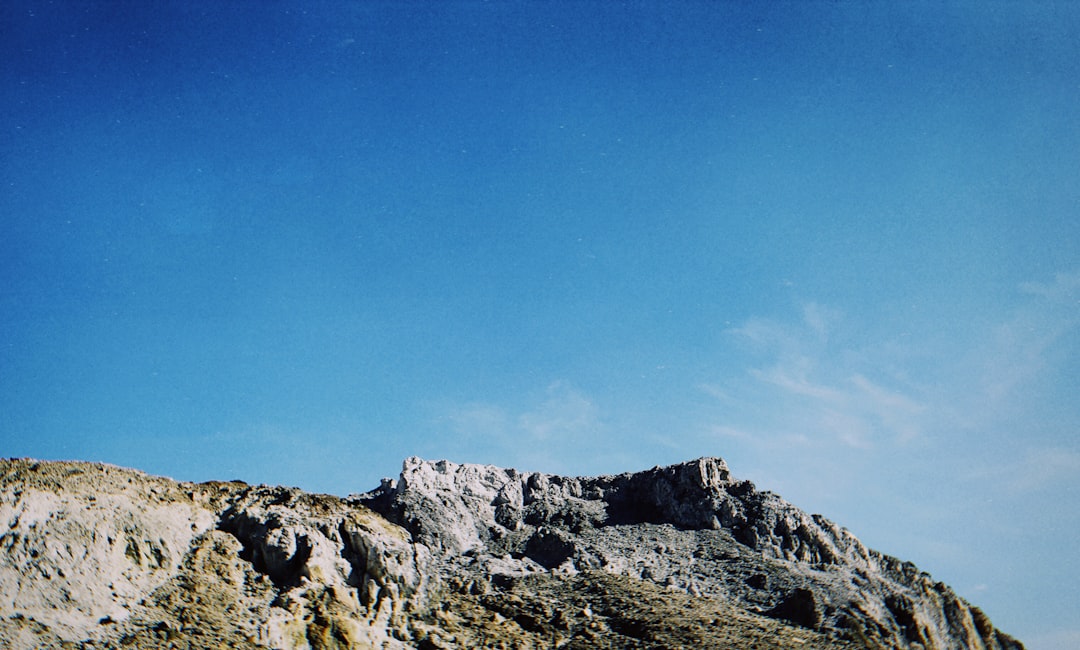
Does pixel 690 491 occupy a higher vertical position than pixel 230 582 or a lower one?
higher

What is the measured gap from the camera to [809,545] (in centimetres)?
5906

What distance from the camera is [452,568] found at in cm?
4991

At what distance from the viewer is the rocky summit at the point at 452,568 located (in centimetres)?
3500

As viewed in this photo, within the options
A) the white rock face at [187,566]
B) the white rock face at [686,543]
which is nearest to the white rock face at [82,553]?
the white rock face at [187,566]

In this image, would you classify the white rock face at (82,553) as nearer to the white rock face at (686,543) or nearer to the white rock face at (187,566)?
the white rock face at (187,566)

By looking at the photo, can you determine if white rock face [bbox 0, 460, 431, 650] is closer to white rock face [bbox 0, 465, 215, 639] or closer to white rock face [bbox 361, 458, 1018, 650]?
white rock face [bbox 0, 465, 215, 639]

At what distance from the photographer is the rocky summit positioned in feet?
115

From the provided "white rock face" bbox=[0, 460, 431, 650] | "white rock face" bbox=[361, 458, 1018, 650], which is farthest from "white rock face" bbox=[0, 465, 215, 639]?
"white rock face" bbox=[361, 458, 1018, 650]

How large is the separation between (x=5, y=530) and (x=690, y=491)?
4632 cm

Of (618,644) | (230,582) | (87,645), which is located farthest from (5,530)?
(618,644)

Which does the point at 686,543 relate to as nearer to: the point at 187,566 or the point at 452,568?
the point at 452,568

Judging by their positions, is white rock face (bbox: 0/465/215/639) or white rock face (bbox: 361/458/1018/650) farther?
white rock face (bbox: 361/458/1018/650)

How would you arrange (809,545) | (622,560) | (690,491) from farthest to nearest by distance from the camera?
(690,491) < (809,545) < (622,560)

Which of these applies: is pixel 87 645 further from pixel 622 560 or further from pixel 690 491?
pixel 690 491
